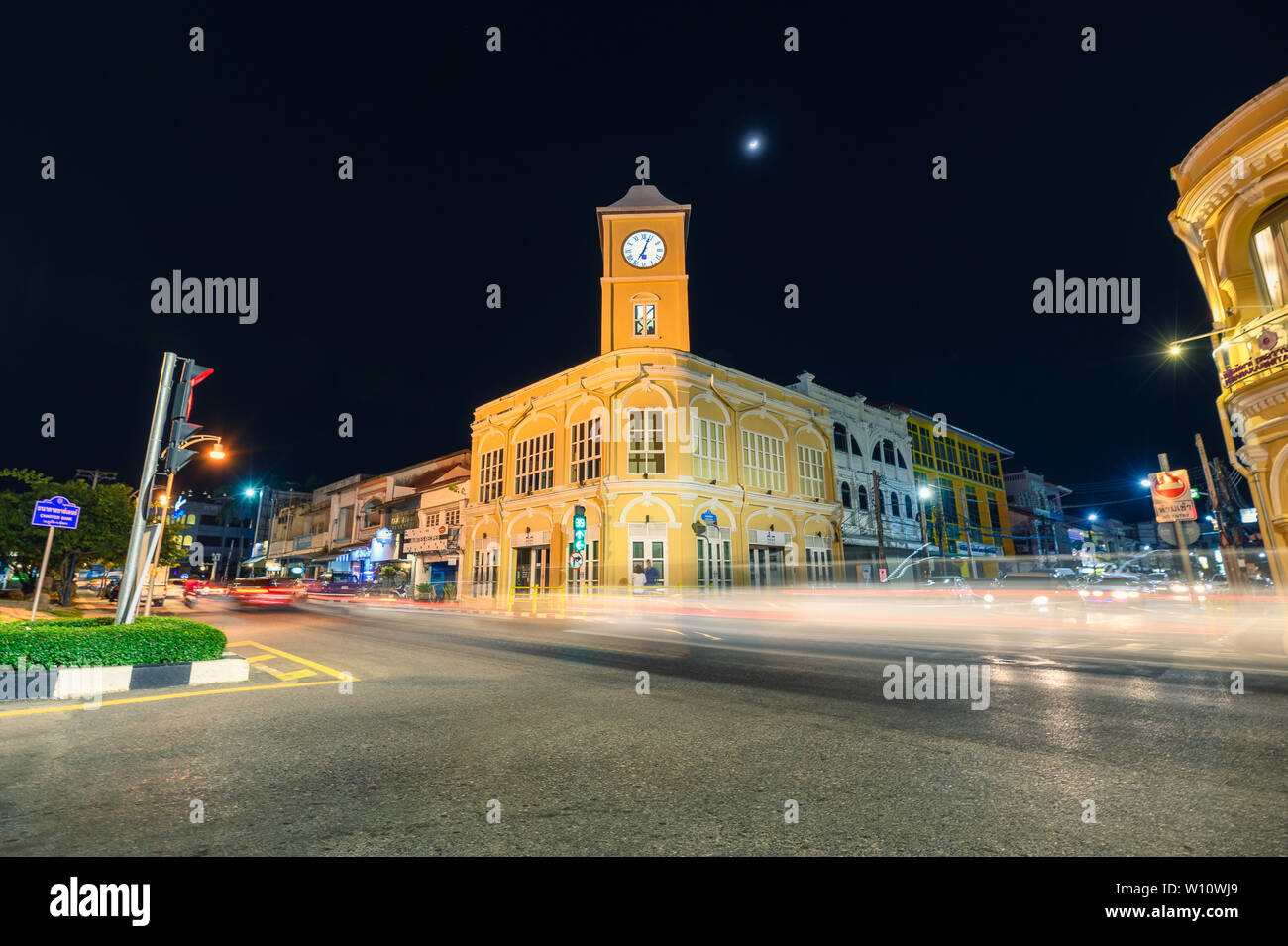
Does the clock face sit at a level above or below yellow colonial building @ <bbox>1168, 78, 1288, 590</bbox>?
above

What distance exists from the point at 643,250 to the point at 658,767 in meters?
30.3

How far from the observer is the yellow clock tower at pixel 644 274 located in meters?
30.1

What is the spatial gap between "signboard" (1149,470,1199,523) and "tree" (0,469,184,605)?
31.0 m

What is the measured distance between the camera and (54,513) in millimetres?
13508

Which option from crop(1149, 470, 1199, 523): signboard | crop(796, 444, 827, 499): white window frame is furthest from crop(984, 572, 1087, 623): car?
crop(796, 444, 827, 499): white window frame

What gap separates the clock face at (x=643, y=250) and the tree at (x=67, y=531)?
938 inches

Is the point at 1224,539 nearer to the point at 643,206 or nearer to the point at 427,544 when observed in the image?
the point at 643,206

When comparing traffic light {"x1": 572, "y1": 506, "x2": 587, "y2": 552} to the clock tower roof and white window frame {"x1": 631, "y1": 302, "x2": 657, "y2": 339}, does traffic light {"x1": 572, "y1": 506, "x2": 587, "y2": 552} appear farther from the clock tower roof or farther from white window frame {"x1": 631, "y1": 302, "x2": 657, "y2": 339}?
the clock tower roof

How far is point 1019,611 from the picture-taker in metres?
15.8

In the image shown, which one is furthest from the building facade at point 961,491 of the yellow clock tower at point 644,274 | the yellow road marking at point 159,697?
the yellow road marking at point 159,697

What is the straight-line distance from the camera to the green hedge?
6.44m

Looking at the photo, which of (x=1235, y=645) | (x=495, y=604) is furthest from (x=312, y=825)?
(x=495, y=604)

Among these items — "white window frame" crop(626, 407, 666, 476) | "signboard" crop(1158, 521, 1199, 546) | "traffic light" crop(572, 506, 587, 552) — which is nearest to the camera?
"signboard" crop(1158, 521, 1199, 546)

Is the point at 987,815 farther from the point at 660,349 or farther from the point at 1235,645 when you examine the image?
the point at 660,349
